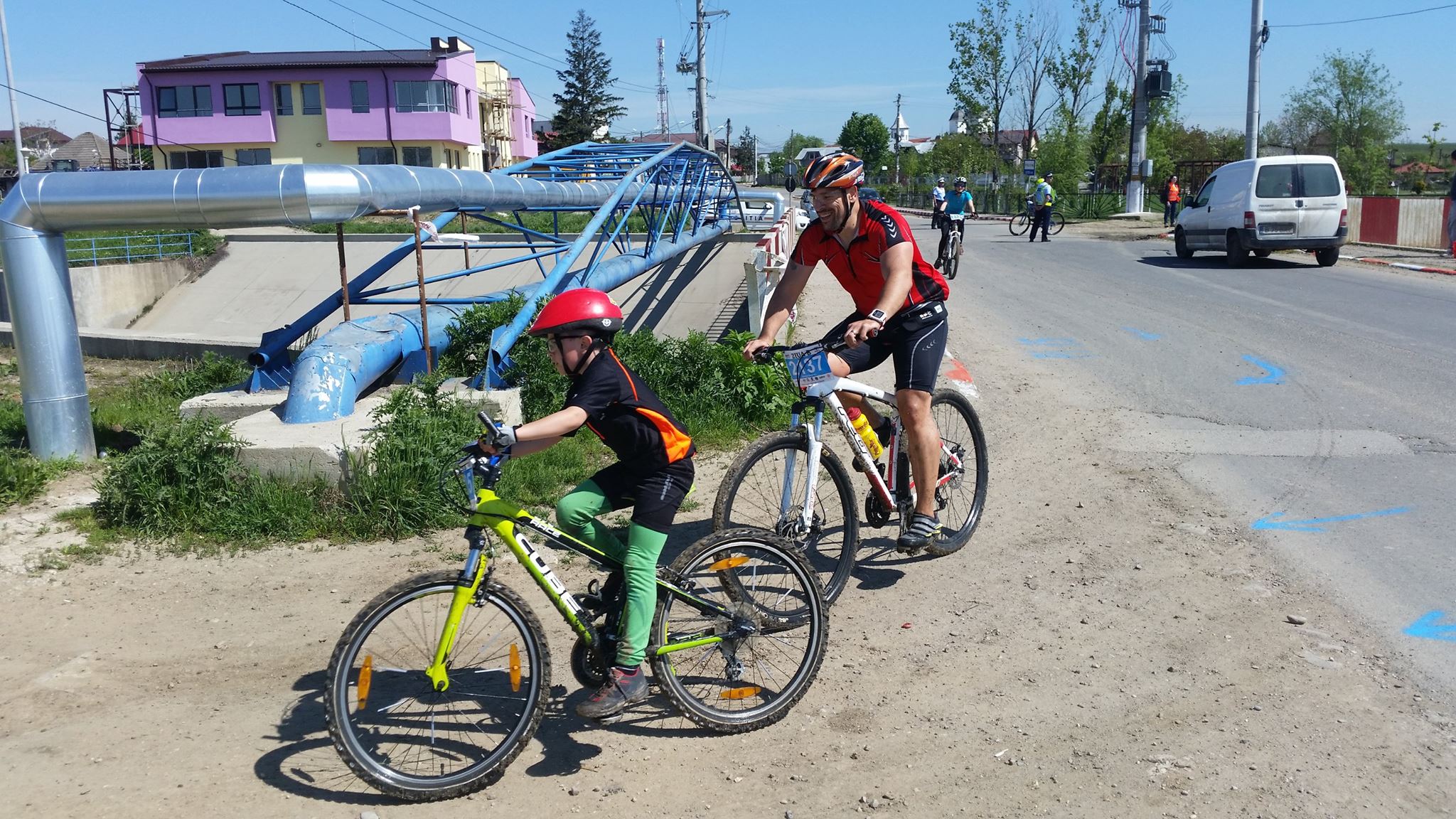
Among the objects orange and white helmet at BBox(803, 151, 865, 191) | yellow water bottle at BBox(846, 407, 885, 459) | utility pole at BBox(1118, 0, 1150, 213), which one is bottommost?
yellow water bottle at BBox(846, 407, 885, 459)

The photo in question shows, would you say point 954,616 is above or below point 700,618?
below

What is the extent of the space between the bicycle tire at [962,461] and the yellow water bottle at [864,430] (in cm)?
50

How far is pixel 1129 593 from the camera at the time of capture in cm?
488

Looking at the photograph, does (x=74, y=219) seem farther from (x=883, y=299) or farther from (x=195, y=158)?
(x=195, y=158)

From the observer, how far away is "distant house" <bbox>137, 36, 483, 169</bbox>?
61.6 metres

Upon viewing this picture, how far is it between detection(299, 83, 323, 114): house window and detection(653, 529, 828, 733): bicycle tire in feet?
214

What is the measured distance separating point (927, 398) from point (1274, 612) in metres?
1.70

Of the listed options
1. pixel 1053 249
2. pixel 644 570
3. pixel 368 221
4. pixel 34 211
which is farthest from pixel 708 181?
pixel 368 221

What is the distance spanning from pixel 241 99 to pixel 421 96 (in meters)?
10.0

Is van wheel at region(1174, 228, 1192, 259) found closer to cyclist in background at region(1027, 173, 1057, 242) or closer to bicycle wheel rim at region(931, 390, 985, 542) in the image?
cyclist in background at region(1027, 173, 1057, 242)

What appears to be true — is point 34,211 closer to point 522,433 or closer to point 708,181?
point 522,433

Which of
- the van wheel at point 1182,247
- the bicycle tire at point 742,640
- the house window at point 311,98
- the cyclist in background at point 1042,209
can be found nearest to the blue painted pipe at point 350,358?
the bicycle tire at point 742,640

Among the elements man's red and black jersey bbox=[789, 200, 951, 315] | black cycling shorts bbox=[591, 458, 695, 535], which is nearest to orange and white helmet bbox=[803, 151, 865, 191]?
man's red and black jersey bbox=[789, 200, 951, 315]

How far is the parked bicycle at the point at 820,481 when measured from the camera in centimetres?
454
